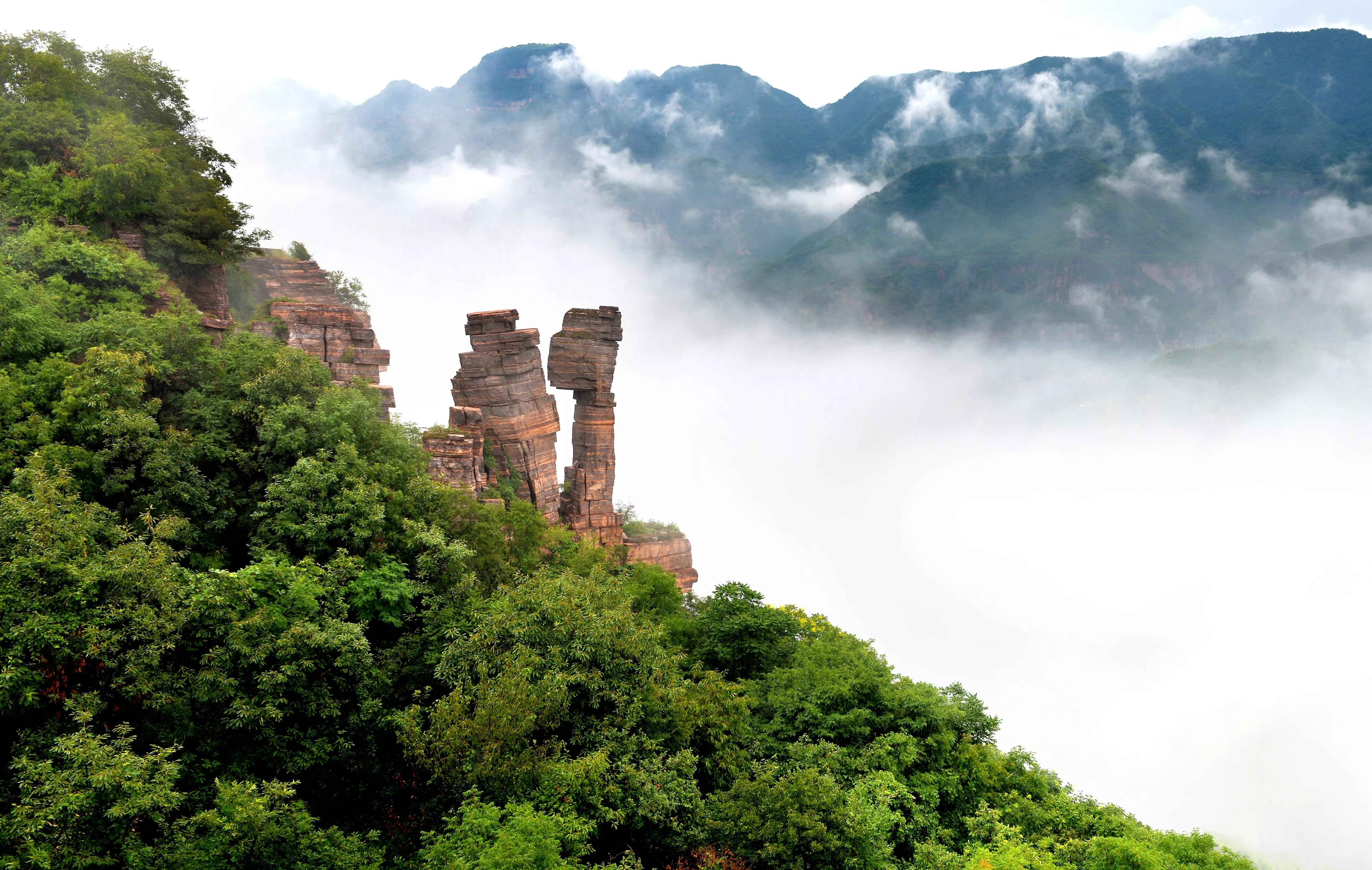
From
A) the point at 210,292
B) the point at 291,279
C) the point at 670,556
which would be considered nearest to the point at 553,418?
the point at 670,556

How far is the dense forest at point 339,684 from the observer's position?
15594mm

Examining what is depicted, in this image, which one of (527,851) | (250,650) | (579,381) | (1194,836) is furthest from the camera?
(579,381)

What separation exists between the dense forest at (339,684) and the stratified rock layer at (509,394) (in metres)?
13.5

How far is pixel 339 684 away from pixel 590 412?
3304 centimetres

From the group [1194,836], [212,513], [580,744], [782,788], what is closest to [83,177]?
[212,513]

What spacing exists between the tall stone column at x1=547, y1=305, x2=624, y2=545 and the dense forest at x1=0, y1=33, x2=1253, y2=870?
17.8 m

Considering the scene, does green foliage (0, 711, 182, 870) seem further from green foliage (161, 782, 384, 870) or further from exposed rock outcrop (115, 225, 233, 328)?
exposed rock outcrop (115, 225, 233, 328)

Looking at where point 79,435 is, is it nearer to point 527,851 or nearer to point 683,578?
point 527,851

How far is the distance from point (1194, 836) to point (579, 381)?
39431 millimetres

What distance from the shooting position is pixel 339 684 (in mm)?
19781

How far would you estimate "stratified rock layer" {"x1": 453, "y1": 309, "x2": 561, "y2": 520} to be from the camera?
46938 mm

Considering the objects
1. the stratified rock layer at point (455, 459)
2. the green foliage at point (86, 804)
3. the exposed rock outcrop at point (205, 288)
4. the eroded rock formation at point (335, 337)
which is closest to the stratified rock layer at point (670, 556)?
the stratified rock layer at point (455, 459)

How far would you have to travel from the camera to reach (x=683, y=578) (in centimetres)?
5300

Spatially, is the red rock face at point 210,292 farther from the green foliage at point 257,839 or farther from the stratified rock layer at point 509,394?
the green foliage at point 257,839
